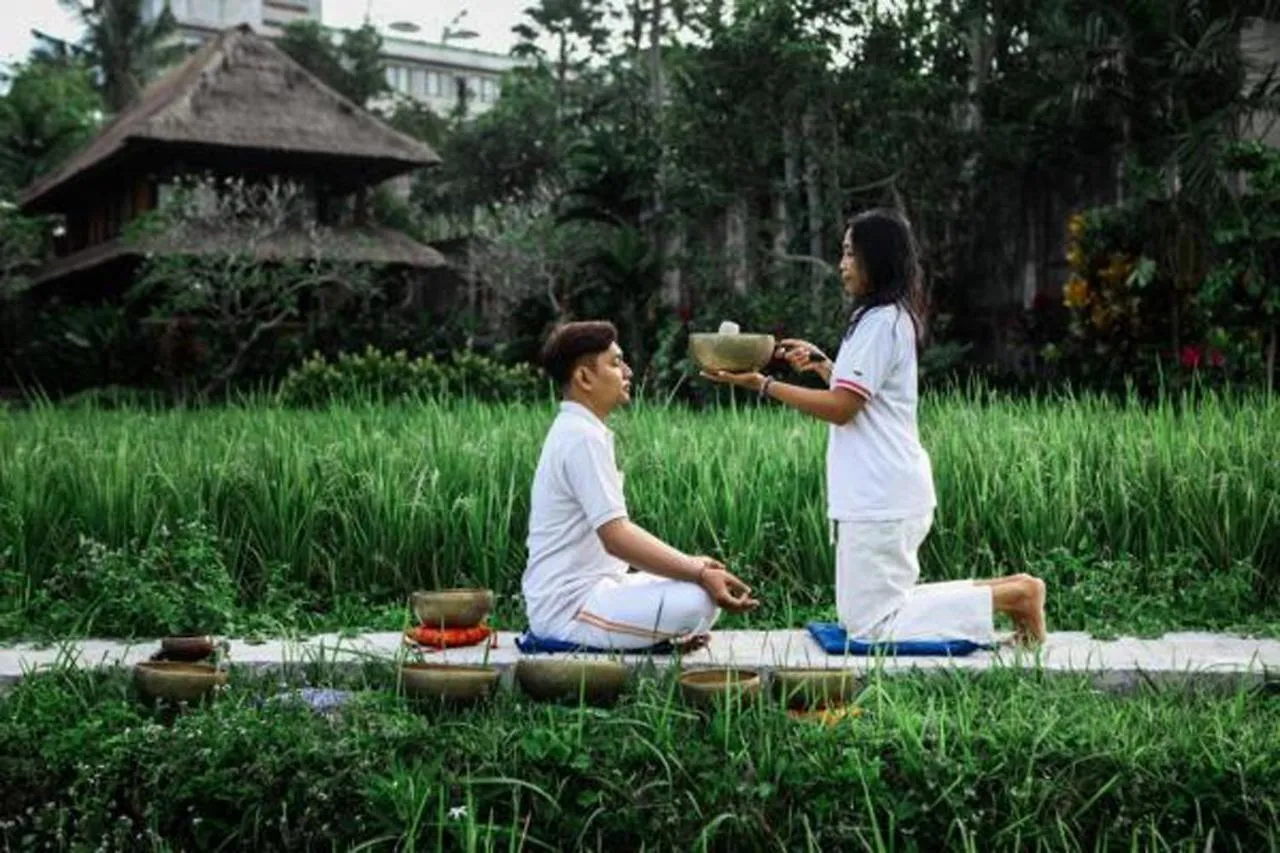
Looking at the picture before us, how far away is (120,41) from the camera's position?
3050 centimetres

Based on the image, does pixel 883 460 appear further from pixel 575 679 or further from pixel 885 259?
pixel 575 679

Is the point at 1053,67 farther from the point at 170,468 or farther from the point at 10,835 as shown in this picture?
the point at 10,835

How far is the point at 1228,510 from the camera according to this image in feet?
16.5

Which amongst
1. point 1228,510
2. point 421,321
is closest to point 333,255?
point 421,321

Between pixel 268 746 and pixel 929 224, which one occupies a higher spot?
pixel 929 224

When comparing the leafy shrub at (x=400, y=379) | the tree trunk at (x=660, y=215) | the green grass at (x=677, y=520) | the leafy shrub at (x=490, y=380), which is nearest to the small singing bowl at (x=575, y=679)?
the green grass at (x=677, y=520)

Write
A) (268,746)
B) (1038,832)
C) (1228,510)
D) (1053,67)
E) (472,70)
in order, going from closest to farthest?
(1038,832) < (268,746) < (1228,510) < (1053,67) < (472,70)

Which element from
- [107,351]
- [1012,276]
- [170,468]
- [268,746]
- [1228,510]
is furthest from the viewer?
[107,351]

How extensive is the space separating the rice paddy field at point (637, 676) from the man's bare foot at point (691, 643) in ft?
0.84

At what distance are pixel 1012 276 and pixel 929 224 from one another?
3.13 ft

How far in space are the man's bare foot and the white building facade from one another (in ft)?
152

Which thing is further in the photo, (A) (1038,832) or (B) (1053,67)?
(B) (1053,67)

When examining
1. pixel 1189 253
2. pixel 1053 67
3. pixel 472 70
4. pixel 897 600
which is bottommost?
pixel 897 600

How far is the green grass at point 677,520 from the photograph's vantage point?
4.89 metres
